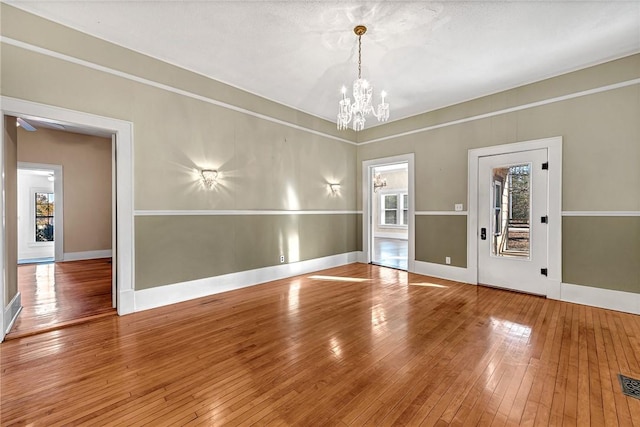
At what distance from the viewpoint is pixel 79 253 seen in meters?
6.86

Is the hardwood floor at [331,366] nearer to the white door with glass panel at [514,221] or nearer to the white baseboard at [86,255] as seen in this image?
the white door with glass panel at [514,221]

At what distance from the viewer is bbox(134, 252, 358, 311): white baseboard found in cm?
351

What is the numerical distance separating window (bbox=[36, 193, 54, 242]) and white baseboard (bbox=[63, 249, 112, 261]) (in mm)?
1725

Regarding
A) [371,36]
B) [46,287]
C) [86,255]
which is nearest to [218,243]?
[46,287]

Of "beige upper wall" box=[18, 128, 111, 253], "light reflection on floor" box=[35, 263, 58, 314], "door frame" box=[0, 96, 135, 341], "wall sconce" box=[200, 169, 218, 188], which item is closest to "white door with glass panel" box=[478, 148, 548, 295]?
"wall sconce" box=[200, 169, 218, 188]

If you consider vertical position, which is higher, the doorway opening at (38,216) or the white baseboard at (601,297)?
the doorway opening at (38,216)

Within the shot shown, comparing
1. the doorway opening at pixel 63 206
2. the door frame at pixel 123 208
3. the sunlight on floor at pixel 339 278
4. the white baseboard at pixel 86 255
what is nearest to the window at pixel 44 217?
the doorway opening at pixel 63 206

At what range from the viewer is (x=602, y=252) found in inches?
141

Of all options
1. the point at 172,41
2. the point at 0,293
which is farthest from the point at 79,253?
the point at 172,41

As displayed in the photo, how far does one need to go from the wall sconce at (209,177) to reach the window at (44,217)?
7020mm

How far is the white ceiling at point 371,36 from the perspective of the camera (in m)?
2.66

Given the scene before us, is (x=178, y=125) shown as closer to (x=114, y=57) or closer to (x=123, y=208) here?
(x=114, y=57)

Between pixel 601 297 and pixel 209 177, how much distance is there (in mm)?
5558

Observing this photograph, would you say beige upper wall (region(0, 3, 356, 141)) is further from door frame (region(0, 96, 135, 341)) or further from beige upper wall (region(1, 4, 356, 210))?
door frame (region(0, 96, 135, 341))
